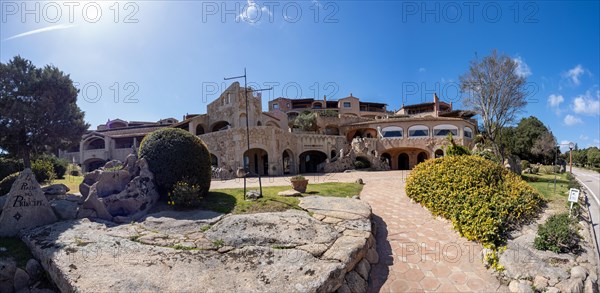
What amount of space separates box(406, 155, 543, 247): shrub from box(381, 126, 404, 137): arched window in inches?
935

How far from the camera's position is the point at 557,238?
257 inches

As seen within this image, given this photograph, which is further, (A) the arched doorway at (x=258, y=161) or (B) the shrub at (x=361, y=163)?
(B) the shrub at (x=361, y=163)

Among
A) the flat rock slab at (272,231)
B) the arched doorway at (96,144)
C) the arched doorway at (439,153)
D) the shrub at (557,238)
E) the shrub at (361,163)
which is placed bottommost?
the shrub at (557,238)

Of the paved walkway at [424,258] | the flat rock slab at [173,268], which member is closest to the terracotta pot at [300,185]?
the paved walkway at [424,258]

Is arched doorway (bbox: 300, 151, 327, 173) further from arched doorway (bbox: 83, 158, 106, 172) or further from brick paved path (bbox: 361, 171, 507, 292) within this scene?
arched doorway (bbox: 83, 158, 106, 172)

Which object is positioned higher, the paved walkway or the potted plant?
the potted plant

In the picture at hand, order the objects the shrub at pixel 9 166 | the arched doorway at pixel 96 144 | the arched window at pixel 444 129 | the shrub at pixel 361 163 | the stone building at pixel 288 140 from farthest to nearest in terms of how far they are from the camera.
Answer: the arched doorway at pixel 96 144 → the arched window at pixel 444 129 → the shrub at pixel 361 163 → the stone building at pixel 288 140 → the shrub at pixel 9 166

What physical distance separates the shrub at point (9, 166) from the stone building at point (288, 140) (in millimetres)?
13998

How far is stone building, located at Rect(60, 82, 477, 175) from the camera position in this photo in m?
26.9

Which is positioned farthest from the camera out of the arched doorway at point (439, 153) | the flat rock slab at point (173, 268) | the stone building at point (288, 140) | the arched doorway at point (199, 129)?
the arched doorway at point (439, 153)

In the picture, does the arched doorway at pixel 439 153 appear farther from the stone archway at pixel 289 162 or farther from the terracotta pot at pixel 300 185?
the terracotta pot at pixel 300 185

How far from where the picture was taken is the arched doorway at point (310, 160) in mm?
35594

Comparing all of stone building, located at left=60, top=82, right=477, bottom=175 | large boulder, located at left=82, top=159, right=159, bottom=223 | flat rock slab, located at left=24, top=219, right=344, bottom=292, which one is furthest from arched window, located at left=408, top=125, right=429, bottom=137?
flat rock slab, located at left=24, top=219, right=344, bottom=292

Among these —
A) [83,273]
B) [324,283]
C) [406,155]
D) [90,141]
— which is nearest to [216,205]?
[83,273]
